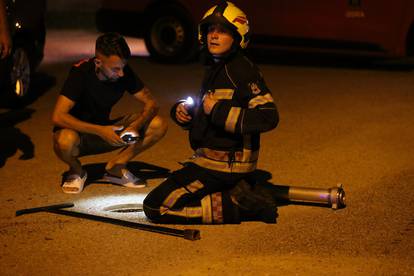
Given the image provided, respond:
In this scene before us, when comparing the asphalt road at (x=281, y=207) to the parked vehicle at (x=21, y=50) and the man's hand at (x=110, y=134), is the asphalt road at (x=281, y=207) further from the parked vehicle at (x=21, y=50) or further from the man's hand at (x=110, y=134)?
the man's hand at (x=110, y=134)

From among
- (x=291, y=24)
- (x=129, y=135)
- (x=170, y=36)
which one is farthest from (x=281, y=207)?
(x=170, y=36)

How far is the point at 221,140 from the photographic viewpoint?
6207mm

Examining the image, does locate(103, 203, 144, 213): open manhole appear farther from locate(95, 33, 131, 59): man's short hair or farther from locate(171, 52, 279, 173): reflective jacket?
locate(95, 33, 131, 59): man's short hair

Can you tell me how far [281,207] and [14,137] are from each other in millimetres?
3342

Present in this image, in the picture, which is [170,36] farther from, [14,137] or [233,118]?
[233,118]

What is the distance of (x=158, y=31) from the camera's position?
45.4ft

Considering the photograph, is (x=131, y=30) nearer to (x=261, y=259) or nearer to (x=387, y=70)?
(x=387, y=70)

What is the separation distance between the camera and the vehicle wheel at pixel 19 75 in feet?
33.4

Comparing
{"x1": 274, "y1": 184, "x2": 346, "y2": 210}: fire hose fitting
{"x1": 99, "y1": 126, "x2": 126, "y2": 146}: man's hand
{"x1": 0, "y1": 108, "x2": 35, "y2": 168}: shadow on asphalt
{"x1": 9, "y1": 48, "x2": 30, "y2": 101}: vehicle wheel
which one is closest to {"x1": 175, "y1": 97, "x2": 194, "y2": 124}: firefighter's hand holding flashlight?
{"x1": 99, "y1": 126, "x2": 126, "y2": 146}: man's hand

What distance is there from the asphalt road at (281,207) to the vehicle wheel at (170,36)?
6.53 ft

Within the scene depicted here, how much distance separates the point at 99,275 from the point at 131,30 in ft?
30.0

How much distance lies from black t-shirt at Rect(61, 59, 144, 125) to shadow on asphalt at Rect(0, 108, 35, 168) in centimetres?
121

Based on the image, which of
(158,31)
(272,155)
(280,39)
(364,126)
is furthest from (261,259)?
(158,31)

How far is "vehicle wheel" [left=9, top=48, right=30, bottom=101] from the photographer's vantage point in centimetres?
1018
